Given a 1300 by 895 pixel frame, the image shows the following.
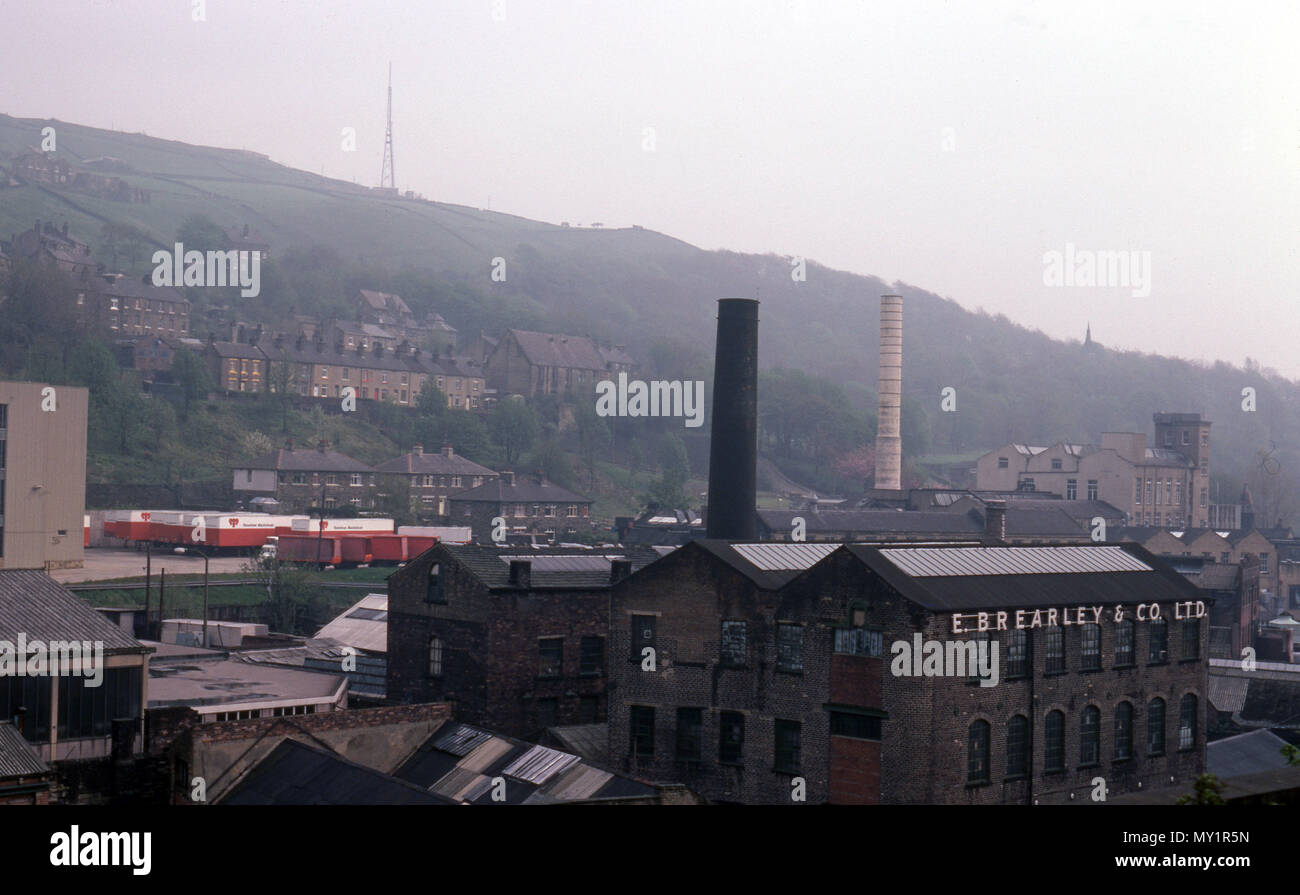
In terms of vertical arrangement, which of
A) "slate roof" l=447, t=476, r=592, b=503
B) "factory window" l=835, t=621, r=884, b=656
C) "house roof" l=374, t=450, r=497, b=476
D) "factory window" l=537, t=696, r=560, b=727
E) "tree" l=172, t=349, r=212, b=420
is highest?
"tree" l=172, t=349, r=212, b=420

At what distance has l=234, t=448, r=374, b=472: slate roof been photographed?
90.4m

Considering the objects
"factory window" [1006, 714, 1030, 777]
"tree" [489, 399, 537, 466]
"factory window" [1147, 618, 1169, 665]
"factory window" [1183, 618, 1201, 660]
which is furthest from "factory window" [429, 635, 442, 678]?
"tree" [489, 399, 537, 466]

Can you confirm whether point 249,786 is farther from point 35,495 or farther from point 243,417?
point 243,417

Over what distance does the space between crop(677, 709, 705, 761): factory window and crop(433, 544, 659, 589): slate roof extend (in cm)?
601

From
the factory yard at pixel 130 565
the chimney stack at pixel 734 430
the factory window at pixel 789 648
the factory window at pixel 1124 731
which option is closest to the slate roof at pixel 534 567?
the chimney stack at pixel 734 430

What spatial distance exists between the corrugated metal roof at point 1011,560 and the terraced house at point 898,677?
8 centimetres

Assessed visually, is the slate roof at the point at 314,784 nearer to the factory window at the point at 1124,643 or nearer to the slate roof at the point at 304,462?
the factory window at the point at 1124,643

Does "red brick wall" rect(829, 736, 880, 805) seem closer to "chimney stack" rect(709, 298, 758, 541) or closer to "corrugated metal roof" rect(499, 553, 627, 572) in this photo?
"corrugated metal roof" rect(499, 553, 627, 572)

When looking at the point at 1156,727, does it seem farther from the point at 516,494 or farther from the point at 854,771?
the point at 516,494

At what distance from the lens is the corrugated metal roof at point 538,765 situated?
94.3 ft

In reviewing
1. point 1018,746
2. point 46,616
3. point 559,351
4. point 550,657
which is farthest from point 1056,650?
point 559,351
